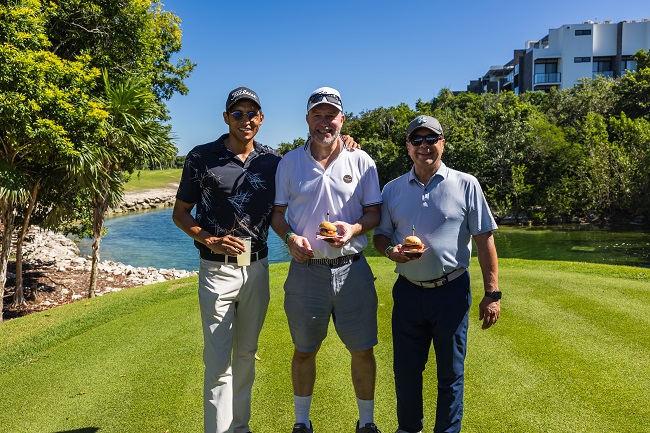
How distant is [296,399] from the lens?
3.40 m

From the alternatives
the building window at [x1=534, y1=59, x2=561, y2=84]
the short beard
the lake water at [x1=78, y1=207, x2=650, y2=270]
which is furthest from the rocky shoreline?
the building window at [x1=534, y1=59, x2=561, y2=84]

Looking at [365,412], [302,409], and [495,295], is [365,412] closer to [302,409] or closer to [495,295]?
[302,409]

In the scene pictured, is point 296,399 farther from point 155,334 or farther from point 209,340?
point 155,334

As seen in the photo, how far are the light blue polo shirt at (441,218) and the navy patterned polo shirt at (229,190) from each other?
0.95m

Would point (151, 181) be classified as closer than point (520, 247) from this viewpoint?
No

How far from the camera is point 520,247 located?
2198 cm

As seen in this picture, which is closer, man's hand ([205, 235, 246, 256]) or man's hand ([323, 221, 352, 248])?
man's hand ([323, 221, 352, 248])

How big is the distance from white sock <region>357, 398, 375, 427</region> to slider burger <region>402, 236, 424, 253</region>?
112cm

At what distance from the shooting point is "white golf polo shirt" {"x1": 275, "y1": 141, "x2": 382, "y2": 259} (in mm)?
3336

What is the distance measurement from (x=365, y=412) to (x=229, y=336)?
1069mm

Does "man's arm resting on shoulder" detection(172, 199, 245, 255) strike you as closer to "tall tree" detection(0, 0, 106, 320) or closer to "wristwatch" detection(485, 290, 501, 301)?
"wristwatch" detection(485, 290, 501, 301)

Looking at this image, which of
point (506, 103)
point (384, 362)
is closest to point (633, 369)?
point (384, 362)

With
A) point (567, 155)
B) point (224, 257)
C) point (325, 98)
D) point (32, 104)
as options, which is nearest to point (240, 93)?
point (325, 98)

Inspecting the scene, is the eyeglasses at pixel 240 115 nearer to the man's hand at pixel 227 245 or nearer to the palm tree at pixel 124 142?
the man's hand at pixel 227 245
